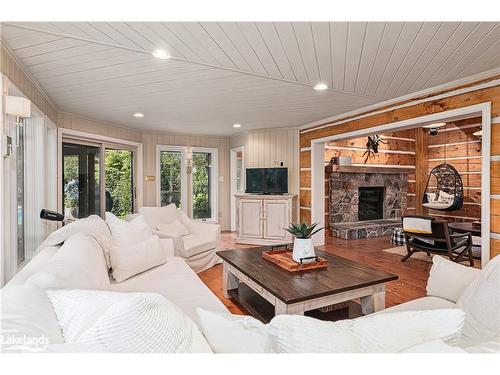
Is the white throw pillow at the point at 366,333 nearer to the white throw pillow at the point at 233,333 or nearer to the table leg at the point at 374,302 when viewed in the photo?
the white throw pillow at the point at 233,333

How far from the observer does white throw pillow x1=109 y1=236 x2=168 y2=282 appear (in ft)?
7.25

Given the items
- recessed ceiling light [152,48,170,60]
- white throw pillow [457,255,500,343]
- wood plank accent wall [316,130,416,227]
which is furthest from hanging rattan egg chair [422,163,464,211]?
recessed ceiling light [152,48,170,60]

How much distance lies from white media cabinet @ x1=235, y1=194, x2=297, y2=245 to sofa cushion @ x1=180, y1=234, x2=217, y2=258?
1615 millimetres

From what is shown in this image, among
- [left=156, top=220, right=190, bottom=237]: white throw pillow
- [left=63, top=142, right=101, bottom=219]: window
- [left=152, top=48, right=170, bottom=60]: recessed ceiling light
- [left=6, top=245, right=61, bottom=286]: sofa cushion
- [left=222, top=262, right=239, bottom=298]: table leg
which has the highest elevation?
[left=152, top=48, right=170, bottom=60]: recessed ceiling light

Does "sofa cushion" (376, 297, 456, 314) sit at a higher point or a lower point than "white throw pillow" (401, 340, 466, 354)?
lower

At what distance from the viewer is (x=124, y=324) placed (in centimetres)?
81

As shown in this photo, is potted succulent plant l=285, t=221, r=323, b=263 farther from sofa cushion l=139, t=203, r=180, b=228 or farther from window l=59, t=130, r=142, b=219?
window l=59, t=130, r=142, b=219

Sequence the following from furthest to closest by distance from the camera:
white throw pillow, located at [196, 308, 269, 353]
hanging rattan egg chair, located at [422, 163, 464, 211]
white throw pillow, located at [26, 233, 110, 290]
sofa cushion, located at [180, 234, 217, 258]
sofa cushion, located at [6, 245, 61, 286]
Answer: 1. hanging rattan egg chair, located at [422, 163, 464, 211]
2. sofa cushion, located at [180, 234, 217, 258]
3. sofa cushion, located at [6, 245, 61, 286]
4. white throw pillow, located at [26, 233, 110, 290]
5. white throw pillow, located at [196, 308, 269, 353]

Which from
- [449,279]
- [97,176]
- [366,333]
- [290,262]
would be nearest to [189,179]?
[97,176]

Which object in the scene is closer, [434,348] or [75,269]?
[434,348]

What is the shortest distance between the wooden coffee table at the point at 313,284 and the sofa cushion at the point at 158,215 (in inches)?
69.7

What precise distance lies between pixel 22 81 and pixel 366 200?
6544 mm

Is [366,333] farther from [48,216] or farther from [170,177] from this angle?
[170,177]
